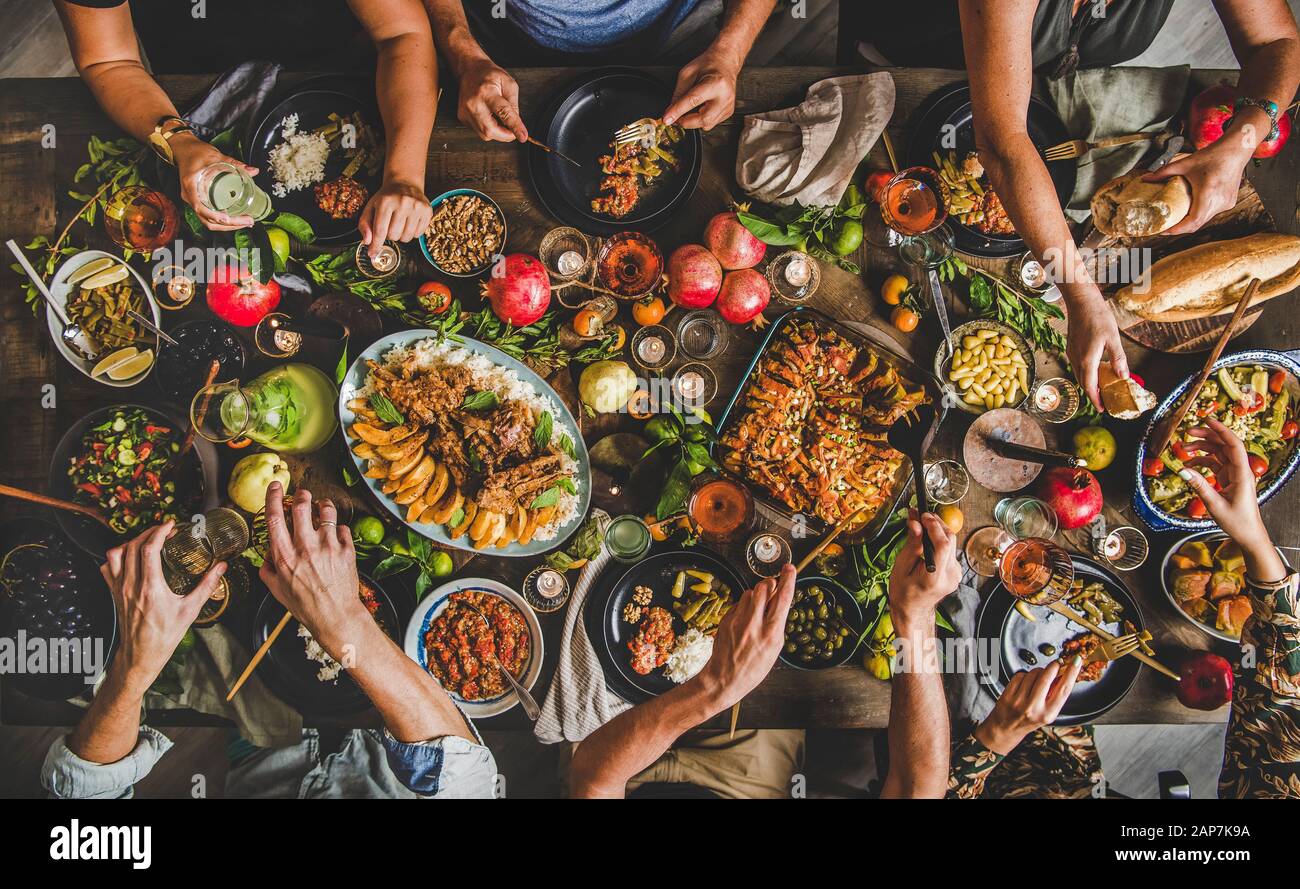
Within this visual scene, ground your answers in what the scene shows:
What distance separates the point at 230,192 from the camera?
241 centimetres

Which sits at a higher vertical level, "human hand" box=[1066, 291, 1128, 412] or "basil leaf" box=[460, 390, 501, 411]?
"human hand" box=[1066, 291, 1128, 412]

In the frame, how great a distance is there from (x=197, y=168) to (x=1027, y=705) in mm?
3237

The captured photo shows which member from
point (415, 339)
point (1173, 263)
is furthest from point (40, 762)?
point (1173, 263)

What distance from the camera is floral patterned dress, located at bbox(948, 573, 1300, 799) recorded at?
2402mm

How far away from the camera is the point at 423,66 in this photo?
2406 mm

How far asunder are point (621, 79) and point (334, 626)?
2.09m

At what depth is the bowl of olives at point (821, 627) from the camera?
8.13 ft

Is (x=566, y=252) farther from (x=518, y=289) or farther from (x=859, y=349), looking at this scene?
(x=859, y=349)

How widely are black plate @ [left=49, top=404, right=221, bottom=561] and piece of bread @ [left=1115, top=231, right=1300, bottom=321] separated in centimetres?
317

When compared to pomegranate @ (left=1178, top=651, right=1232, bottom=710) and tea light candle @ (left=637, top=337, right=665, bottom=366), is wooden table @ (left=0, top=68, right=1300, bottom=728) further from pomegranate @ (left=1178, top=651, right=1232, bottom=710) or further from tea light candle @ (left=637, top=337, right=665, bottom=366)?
tea light candle @ (left=637, top=337, right=665, bottom=366)

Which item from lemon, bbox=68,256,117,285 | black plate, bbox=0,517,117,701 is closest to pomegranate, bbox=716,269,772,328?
lemon, bbox=68,256,117,285

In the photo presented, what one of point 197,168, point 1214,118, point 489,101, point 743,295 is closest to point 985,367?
point 743,295
